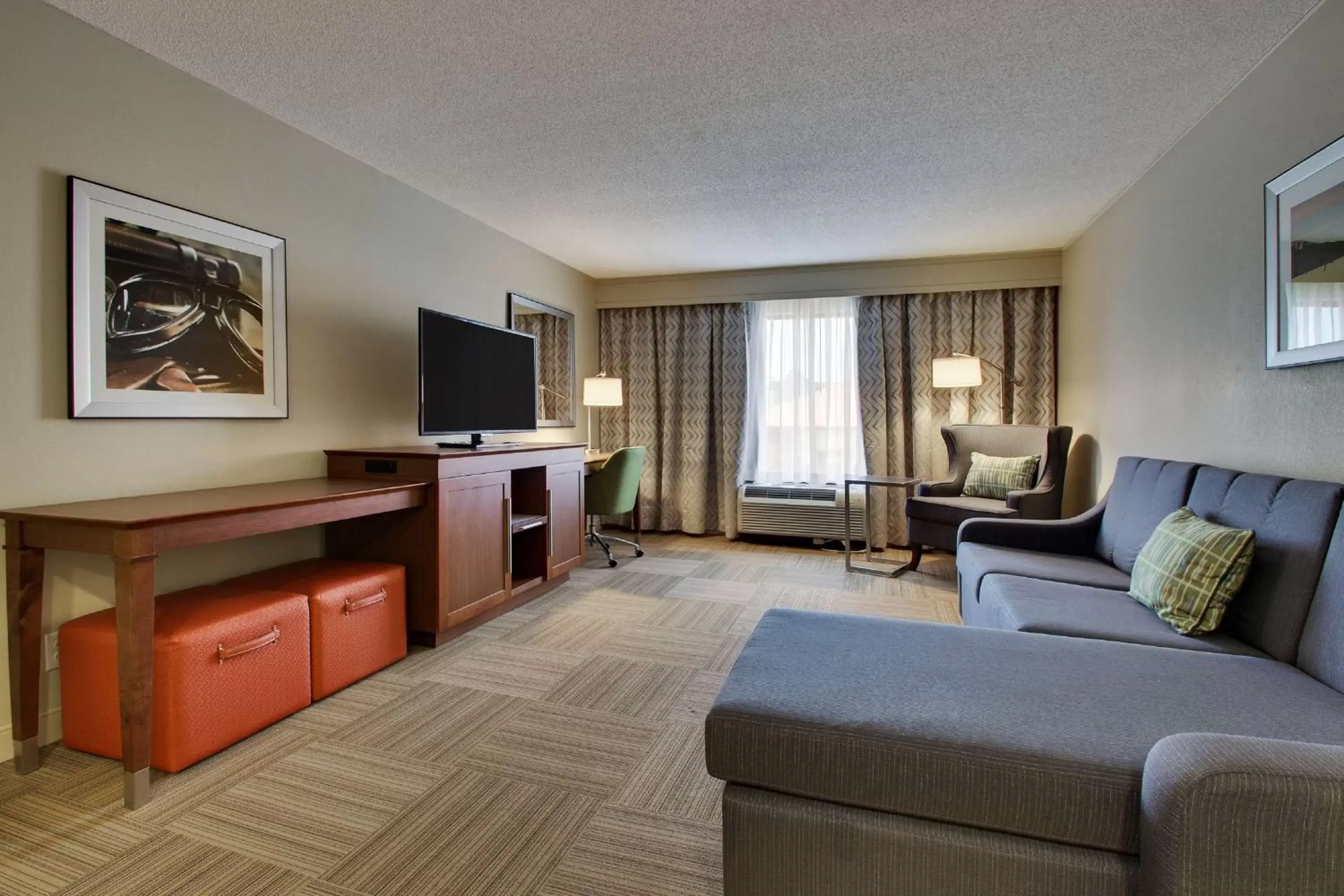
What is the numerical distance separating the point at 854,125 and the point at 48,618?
3.39m

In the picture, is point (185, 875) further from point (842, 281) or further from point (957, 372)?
point (842, 281)

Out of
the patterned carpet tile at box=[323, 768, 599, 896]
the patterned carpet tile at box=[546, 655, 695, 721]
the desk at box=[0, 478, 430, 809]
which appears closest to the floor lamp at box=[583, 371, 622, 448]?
the patterned carpet tile at box=[546, 655, 695, 721]

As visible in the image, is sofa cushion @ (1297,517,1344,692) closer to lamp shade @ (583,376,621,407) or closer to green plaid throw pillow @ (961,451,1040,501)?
green plaid throw pillow @ (961,451,1040,501)

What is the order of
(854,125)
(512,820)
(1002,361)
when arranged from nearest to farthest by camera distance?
(512,820), (854,125), (1002,361)

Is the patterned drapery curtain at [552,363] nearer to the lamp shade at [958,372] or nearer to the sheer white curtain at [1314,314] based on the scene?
the lamp shade at [958,372]

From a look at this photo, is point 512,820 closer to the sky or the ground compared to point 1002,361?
closer to the ground

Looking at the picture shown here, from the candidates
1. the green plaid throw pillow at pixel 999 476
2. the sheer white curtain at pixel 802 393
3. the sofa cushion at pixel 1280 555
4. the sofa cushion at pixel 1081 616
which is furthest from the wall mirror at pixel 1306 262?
the sheer white curtain at pixel 802 393

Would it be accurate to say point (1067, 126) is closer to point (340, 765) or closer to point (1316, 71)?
point (1316, 71)

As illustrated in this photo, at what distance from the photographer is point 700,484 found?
5543 mm

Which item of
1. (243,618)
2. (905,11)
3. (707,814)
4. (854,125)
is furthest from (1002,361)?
(243,618)

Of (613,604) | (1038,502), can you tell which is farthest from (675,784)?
(1038,502)

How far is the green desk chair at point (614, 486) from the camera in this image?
430cm

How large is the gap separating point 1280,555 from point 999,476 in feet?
8.13

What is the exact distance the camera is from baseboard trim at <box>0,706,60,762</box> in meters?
1.88
